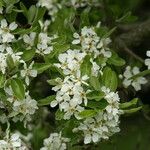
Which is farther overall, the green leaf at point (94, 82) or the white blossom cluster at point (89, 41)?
the white blossom cluster at point (89, 41)

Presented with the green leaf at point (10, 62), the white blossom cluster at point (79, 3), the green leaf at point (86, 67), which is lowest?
the green leaf at point (86, 67)

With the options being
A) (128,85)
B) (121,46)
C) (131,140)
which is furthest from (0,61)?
(131,140)

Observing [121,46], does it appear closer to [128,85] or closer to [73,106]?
[128,85]

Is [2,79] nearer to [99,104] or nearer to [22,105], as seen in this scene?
[22,105]

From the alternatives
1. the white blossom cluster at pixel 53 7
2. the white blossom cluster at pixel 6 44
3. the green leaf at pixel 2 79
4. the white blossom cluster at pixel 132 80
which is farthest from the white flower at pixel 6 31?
the white blossom cluster at pixel 53 7

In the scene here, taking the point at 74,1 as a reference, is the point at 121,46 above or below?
below

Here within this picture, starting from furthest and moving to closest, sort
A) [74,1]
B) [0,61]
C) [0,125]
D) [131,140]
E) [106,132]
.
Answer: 1. [131,140]
2. [74,1]
3. [0,125]
4. [106,132]
5. [0,61]

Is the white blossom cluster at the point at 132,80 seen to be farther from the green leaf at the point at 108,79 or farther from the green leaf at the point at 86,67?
the green leaf at the point at 86,67
